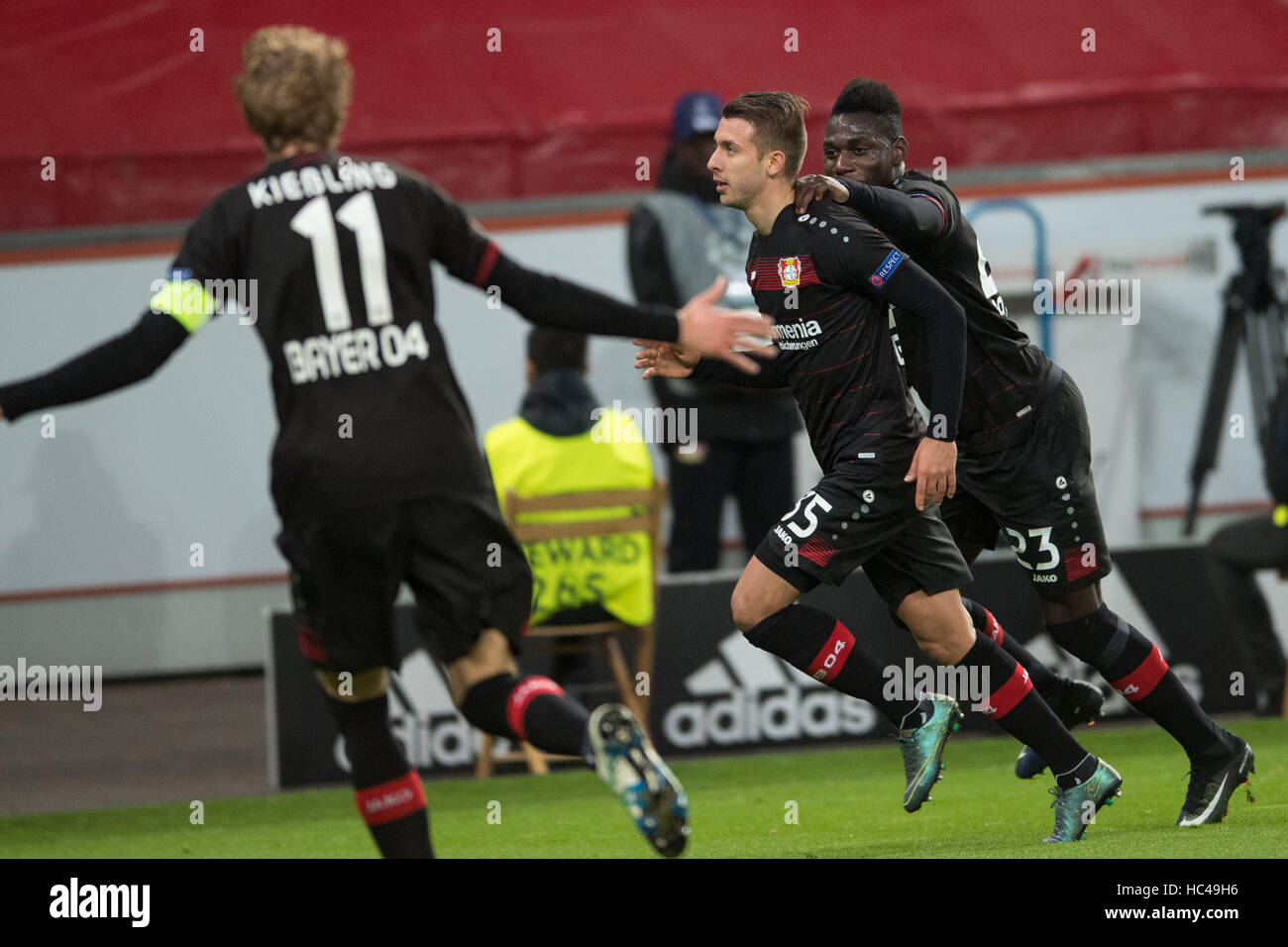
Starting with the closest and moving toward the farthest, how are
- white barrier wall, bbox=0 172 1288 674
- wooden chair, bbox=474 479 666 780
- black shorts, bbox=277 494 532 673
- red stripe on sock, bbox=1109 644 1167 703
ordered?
black shorts, bbox=277 494 532 673 < red stripe on sock, bbox=1109 644 1167 703 < wooden chair, bbox=474 479 666 780 < white barrier wall, bbox=0 172 1288 674

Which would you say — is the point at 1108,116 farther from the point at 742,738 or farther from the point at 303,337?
the point at 303,337

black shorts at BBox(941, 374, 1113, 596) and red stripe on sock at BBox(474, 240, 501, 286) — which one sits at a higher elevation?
red stripe on sock at BBox(474, 240, 501, 286)

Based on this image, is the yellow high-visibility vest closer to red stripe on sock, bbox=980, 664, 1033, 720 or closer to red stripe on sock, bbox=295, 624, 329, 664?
red stripe on sock, bbox=980, 664, 1033, 720

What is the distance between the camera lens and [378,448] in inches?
152

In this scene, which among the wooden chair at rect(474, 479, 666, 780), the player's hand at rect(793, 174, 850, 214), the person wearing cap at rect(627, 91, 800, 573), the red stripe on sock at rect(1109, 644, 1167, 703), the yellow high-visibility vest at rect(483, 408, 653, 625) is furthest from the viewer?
the person wearing cap at rect(627, 91, 800, 573)

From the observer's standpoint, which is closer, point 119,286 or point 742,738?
point 742,738

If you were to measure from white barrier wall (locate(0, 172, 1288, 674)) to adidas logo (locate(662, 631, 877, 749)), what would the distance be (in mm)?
2485

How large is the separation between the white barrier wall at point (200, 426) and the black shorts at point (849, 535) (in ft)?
16.7

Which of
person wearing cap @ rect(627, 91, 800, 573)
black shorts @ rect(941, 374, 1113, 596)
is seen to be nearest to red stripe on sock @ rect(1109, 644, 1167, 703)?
black shorts @ rect(941, 374, 1113, 596)

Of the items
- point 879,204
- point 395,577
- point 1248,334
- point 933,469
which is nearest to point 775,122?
point 879,204

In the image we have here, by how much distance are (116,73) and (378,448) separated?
756 centimetres

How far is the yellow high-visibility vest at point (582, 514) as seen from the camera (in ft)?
24.6

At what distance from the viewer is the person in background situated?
7.50 m

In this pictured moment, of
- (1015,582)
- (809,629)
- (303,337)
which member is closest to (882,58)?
(1015,582)
